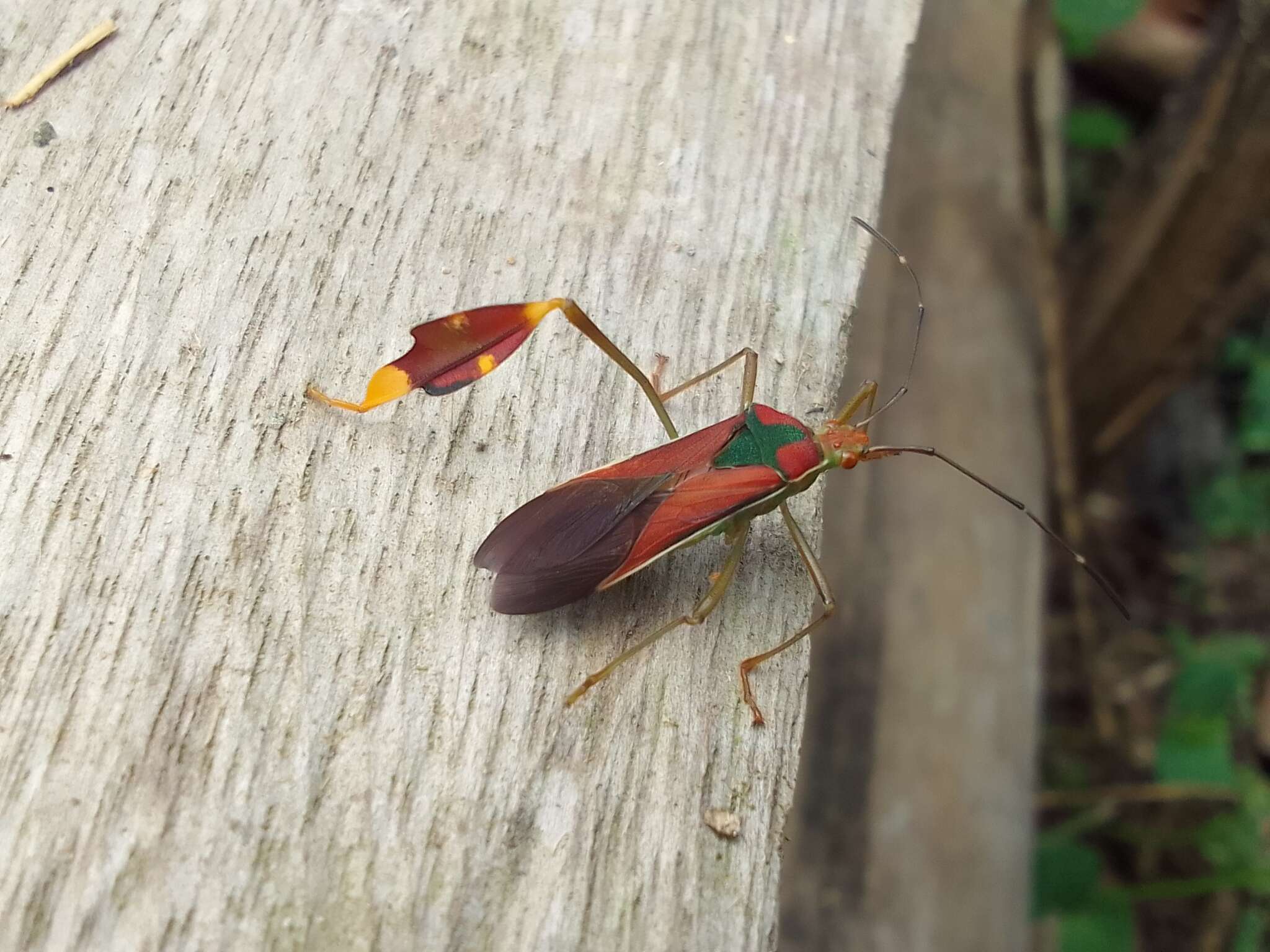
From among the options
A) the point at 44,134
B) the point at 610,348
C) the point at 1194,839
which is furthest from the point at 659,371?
the point at 1194,839

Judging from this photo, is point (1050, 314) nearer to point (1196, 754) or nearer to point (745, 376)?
point (1196, 754)

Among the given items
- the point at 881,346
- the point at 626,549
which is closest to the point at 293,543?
the point at 626,549

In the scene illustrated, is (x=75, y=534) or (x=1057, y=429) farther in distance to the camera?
(x=1057, y=429)

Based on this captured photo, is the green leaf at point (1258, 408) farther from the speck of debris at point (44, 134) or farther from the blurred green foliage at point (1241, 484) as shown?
the speck of debris at point (44, 134)

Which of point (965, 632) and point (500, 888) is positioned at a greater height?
point (500, 888)

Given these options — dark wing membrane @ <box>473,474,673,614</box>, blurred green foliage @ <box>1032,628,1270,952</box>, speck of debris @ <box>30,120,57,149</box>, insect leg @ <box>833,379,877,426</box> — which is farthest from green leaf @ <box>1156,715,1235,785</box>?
speck of debris @ <box>30,120,57,149</box>

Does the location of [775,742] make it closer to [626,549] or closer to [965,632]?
[626,549]

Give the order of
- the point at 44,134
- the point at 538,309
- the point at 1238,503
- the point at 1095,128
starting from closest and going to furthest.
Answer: the point at 538,309 → the point at 44,134 → the point at 1238,503 → the point at 1095,128

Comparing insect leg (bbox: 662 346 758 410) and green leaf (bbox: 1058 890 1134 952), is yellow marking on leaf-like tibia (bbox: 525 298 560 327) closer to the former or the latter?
insect leg (bbox: 662 346 758 410)
